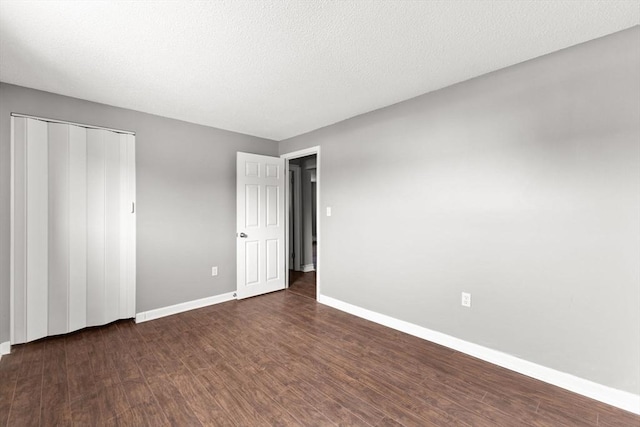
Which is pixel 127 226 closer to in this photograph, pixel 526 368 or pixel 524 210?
pixel 524 210

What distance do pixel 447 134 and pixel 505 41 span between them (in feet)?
2.67

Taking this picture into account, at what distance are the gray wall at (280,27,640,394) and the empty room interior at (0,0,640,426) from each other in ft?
0.05

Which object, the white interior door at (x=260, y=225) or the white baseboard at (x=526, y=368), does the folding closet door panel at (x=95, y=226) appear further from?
the white baseboard at (x=526, y=368)

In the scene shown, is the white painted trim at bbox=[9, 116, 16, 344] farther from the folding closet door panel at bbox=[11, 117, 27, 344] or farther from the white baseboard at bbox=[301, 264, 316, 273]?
the white baseboard at bbox=[301, 264, 316, 273]

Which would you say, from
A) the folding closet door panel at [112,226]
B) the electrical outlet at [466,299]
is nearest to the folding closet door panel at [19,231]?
the folding closet door panel at [112,226]

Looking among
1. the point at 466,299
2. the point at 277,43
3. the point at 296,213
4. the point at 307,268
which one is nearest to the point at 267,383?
the point at 466,299

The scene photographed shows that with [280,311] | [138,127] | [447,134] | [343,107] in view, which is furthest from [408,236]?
[138,127]

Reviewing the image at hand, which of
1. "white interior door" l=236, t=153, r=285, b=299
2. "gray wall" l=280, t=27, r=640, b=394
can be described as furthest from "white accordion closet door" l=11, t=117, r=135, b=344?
"gray wall" l=280, t=27, r=640, b=394

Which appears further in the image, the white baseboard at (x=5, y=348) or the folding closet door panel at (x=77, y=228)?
the folding closet door panel at (x=77, y=228)

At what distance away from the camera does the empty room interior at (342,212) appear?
67.0 inches

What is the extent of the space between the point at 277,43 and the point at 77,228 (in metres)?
2.68

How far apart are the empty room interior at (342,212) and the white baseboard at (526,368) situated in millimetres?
16

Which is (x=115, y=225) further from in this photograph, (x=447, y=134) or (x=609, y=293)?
(x=609, y=293)

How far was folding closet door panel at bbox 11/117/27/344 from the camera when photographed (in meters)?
2.44
